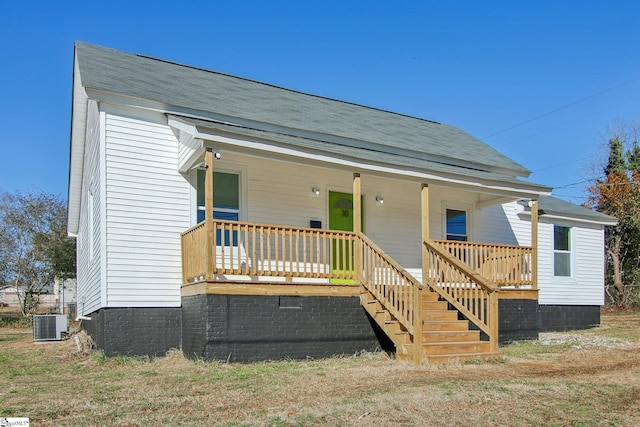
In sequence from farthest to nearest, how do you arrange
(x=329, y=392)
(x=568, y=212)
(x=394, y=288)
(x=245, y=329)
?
(x=568, y=212) < (x=394, y=288) < (x=245, y=329) < (x=329, y=392)

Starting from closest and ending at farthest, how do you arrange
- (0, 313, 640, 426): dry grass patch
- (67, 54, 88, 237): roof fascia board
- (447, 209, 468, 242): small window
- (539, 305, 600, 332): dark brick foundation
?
(0, 313, 640, 426): dry grass patch, (67, 54, 88, 237): roof fascia board, (447, 209, 468, 242): small window, (539, 305, 600, 332): dark brick foundation

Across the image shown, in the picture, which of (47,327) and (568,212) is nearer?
(47,327)

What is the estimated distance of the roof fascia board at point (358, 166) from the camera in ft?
31.5

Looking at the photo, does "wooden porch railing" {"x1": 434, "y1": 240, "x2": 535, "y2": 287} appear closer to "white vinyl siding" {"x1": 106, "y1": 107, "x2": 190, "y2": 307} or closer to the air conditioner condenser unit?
"white vinyl siding" {"x1": 106, "y1": 107, "x2": 190, "y2": 307}

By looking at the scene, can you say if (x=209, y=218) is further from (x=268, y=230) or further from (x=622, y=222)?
(x=622, y=222)

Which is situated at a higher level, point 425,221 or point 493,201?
point 493,201

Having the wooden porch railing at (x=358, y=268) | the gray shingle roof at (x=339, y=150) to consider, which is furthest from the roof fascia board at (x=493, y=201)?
the wooden porch railing at (x=358, y=268)

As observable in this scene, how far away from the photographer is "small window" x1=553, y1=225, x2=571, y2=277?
54.5ft

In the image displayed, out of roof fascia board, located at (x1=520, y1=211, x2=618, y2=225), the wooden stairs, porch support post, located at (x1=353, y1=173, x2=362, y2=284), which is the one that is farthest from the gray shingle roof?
roof fascia board, located at (x1=520, y1=211, x2=618, y2=225)

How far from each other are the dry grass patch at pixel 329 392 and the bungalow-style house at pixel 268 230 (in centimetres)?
66

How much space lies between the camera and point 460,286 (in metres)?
10.6

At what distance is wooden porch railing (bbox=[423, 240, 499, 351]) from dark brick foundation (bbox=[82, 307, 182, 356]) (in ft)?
16.1

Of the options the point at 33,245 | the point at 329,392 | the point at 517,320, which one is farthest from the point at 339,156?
the point at 33,245

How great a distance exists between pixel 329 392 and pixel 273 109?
7760 millimetres
